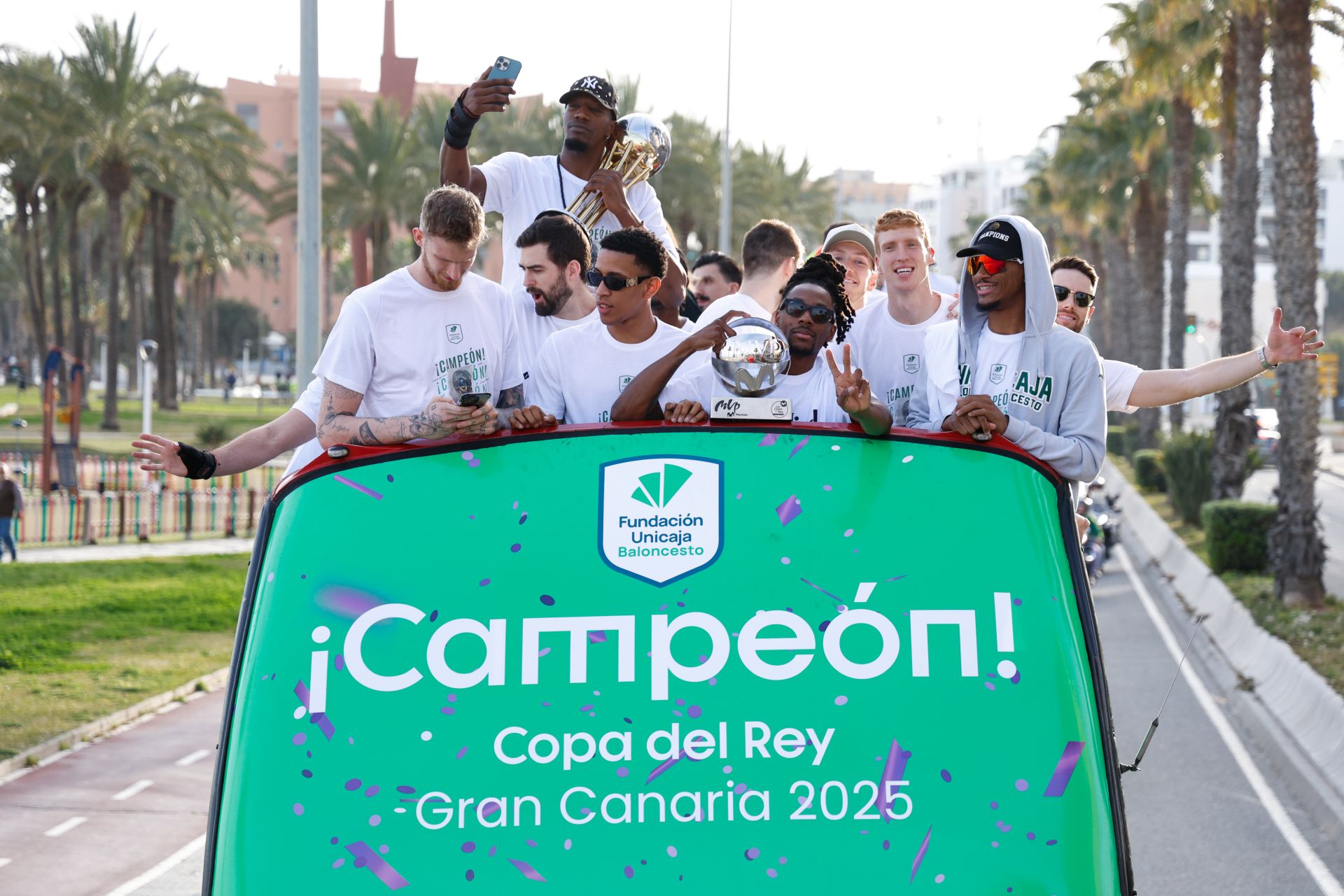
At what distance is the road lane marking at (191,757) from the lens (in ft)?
37.4

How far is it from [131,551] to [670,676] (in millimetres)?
25372

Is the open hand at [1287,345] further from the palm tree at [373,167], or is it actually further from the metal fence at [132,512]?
the palm tree at [373,167]

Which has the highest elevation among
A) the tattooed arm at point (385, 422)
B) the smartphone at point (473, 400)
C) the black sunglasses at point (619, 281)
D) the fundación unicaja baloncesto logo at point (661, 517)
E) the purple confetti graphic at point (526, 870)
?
the black sunglasses at point (619, 281)

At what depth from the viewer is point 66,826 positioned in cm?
961

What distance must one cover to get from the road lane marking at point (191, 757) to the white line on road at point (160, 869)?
7.17 ft

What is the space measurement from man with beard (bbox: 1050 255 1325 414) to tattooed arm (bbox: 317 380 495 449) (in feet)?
6.27

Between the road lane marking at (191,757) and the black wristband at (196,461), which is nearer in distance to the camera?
the black wristband at (196,461)

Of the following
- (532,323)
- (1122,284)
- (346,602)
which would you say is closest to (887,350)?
(532,323)

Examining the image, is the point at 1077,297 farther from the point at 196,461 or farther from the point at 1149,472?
the point at 1149,472

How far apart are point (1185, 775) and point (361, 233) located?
144 ft

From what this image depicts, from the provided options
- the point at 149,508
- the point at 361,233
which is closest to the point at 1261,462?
the point at 149,508

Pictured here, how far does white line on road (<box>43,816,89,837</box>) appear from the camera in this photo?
30.9 ft

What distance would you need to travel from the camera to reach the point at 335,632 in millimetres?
3135

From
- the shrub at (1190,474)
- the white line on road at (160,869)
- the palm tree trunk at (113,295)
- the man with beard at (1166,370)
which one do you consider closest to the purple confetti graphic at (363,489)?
the man with beard at (1166,370)
